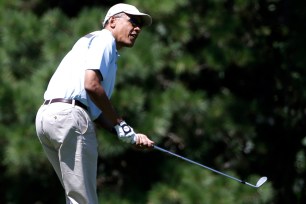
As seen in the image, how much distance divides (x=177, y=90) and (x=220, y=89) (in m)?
1.21

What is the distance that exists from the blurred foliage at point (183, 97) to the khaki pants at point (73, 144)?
3370 millimetres

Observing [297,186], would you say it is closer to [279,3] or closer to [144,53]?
[279,3]

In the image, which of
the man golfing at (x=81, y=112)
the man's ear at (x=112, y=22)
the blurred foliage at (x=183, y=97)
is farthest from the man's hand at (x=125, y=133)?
the blurred foliage at (x=183, y=97)

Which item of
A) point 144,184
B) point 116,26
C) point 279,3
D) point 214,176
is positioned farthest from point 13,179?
point 116,26

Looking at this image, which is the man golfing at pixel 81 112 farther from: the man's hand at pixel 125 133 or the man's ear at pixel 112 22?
the man's ear at pixel 112 22

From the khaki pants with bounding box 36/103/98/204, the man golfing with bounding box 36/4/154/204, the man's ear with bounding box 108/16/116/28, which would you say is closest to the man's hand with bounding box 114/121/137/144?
the man golfing with bounding box 36/4/154/204

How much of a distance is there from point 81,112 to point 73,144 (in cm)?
17

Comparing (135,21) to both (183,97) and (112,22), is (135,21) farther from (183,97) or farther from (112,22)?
(183,97)

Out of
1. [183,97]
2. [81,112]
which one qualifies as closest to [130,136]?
[81,112]

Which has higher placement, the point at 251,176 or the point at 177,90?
the point at 177,90

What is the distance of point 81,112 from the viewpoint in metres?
5.12

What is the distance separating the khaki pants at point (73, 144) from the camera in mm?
5090

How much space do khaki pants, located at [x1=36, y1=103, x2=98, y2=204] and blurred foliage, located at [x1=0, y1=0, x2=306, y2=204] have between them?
133 inches

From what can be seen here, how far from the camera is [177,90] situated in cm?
906
